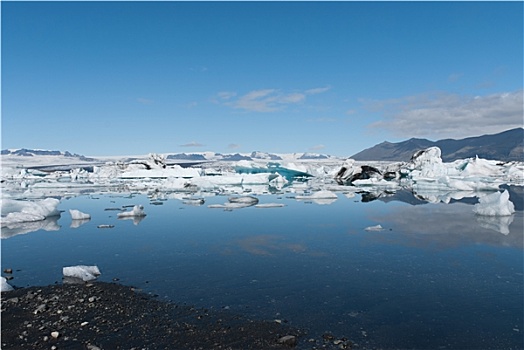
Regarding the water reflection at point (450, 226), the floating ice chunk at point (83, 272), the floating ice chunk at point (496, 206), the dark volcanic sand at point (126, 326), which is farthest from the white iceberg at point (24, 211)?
the floating ice chunk at point (496, 206)

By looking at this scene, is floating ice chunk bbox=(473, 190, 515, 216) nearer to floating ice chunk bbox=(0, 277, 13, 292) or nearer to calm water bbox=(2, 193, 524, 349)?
calm water bbox=(2, 193, 524, 349)

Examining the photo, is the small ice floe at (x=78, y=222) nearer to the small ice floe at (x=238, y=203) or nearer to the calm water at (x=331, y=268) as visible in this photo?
the calm water at (x=331, y=268)

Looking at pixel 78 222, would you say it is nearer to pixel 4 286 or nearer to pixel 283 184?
pixel 4 286

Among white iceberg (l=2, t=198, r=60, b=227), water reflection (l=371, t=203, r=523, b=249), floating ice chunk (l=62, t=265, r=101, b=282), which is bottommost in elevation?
water reflection (l=371, t=203, r=523, b=249)

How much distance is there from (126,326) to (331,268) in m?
2.92

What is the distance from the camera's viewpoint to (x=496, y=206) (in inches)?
382

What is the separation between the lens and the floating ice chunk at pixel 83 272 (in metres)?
4.95

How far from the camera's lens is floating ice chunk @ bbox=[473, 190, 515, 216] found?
970cm

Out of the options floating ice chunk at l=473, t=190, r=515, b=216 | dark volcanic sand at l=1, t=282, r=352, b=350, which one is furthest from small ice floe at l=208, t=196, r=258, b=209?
dark volcanic sand at l=1, t=282, r=352, b=350

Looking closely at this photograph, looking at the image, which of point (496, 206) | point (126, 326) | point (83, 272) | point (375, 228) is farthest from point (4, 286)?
point (496, 206)

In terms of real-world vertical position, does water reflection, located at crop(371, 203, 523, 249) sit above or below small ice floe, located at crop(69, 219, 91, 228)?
below

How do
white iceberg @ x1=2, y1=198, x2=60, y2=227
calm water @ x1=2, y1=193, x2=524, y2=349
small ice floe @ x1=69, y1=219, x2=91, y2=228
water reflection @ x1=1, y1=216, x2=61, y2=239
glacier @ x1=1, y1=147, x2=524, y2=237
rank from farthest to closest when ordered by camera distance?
1. glacier @ x1=1, y1=147, x2=524, y2=237
2. white iceberg @ x1=2, y1=198, x2=60, y2=227
3. small ice floe @ x1=69, y1=219, x2=91, y2=228
4. water reflection @ x1=1, y1=216, x2=61, y2=239
5. calm water @ x1=2, y1=193, x2=524, y2=349

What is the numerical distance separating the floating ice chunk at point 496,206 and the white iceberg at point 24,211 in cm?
1170

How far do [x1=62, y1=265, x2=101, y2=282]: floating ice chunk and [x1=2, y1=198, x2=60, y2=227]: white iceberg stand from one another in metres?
5.29
